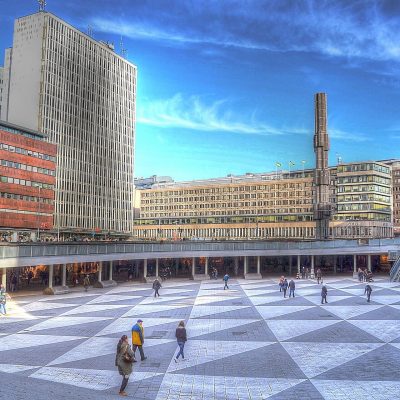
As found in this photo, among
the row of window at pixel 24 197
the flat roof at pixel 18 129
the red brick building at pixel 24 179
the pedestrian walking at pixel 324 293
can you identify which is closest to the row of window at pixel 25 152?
the red brick building at pixel 24 179

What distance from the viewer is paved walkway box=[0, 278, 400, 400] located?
50.3 ft

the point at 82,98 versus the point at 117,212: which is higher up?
the point at 82,98

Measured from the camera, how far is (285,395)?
14719 mm

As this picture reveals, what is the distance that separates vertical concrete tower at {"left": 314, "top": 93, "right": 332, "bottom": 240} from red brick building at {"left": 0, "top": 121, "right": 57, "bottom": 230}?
47.6 meters

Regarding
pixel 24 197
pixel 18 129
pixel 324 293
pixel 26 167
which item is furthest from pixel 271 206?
pixel 324 293

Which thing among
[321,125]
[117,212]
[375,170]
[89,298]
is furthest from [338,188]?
[89,298]

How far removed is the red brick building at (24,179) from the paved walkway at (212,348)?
43284 millimetres

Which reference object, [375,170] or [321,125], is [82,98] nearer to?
[321,125]

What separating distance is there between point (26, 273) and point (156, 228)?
11463 centimetres

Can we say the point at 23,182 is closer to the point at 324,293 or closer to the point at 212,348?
the point at 324,293

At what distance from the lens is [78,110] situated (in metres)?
120

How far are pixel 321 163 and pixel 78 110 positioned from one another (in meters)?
A: 68.0

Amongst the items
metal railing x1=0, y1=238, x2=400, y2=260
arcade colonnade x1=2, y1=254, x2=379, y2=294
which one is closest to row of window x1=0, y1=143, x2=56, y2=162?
arcade colonnade x1=2, y1=254, x2=379, y2=294

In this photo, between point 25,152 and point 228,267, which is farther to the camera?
point 25,152
